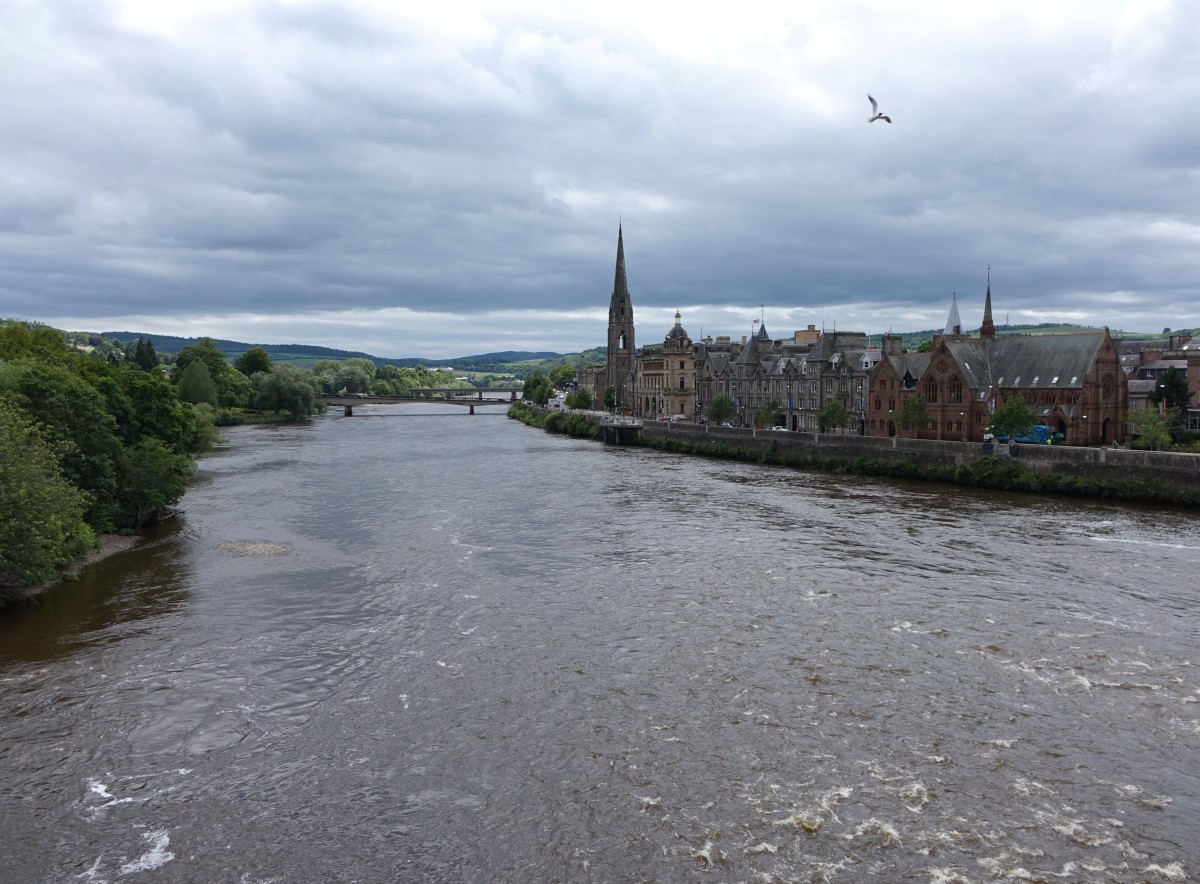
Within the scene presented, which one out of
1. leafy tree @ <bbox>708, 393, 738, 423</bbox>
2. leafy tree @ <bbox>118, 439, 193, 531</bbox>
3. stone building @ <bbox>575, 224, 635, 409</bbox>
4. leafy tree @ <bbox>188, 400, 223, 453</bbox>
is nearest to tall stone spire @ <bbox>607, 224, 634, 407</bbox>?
stone building @ <bbox>575, 224, 635, 409</bbox>

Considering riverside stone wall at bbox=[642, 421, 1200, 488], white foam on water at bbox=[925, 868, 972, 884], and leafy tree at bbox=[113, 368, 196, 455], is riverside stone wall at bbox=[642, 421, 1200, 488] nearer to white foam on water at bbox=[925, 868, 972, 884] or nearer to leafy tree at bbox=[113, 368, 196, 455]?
white foam on water at bbox=[925, 868, 972, 884]

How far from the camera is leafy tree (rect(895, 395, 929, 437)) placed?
77688 millimetres

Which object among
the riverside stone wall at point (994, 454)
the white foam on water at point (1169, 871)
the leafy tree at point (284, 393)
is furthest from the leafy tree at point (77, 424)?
the leafy tree at point (284, 393)

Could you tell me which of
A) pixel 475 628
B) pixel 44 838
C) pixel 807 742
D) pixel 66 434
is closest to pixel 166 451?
pixel 66 434

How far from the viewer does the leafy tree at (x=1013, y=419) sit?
66.0 metres

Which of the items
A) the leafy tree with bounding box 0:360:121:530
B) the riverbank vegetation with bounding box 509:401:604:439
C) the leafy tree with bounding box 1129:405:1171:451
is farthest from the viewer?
the riverbank vegetation with bounding box 509:401:604:439

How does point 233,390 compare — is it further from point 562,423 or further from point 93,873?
point 93,873

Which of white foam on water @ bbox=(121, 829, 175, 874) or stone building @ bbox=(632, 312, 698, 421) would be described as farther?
stone building @ bbox=(632, 312, 698, 421)

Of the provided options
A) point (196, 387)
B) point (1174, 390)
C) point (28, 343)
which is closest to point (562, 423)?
point (196, 387)

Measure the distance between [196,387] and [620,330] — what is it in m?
77.0

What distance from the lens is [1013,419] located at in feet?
217

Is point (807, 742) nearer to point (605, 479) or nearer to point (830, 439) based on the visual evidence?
point (605, 479)

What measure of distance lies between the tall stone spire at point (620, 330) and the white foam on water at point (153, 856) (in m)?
150

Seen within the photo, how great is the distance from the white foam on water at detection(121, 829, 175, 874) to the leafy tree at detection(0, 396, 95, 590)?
15.9 meters
